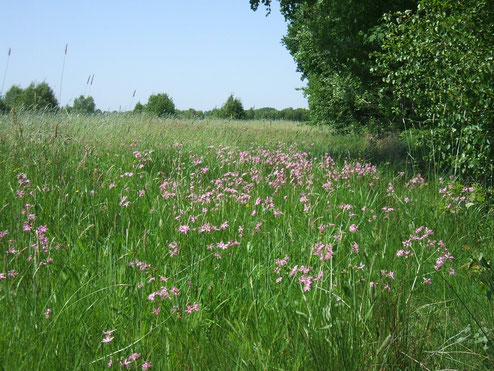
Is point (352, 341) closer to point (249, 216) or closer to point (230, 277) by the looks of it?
point (230, 277)

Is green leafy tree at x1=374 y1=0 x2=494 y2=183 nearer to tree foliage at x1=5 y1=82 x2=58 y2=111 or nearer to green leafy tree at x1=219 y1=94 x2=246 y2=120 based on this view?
tree foliage at x1=5 y1=82 x2=58 y2=111

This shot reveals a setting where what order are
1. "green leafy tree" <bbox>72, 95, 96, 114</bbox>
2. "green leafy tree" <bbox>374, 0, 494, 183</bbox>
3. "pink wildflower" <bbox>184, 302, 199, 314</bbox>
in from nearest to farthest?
"pink wildflower" <bbox>184, 302, 199, 314</bbox>
"green leafy tree" <bbox>374, 0, 494, 183</bbox>
"green leafy tree" <bbox>72, 95, 96, 114</bbox>

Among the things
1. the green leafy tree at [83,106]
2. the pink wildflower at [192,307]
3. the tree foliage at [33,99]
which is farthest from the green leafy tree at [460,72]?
the green leafy tree at [83,106]

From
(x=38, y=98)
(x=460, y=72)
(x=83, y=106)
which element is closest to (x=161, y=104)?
(x=83, y=106)

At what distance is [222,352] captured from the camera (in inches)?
73.4

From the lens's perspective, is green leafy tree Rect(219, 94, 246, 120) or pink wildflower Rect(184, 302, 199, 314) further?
green leafy tree Rect(219, 94, 246, 120)

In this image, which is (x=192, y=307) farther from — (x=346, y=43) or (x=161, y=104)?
(x=161, y=104)

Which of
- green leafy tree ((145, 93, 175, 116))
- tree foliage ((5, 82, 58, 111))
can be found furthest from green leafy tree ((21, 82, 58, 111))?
green leafy tree ((145, 93, 175, 116))

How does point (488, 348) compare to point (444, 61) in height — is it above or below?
below

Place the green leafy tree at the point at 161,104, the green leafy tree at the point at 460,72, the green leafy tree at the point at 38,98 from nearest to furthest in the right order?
the green leafy tree at the point at 460,72, the green leafy tree at the point at 38,98, the green leafy tree at the point at 161,104

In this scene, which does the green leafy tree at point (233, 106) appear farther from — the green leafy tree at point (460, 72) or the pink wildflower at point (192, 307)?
the pink wildflower at point (192, 307)

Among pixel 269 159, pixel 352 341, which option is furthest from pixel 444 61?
pixel 352 341

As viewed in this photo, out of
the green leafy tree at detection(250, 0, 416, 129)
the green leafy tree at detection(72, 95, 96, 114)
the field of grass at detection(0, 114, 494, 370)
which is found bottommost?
the field of grass at detection(0, 114, 494, 370)

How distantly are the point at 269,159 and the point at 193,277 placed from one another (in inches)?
150
